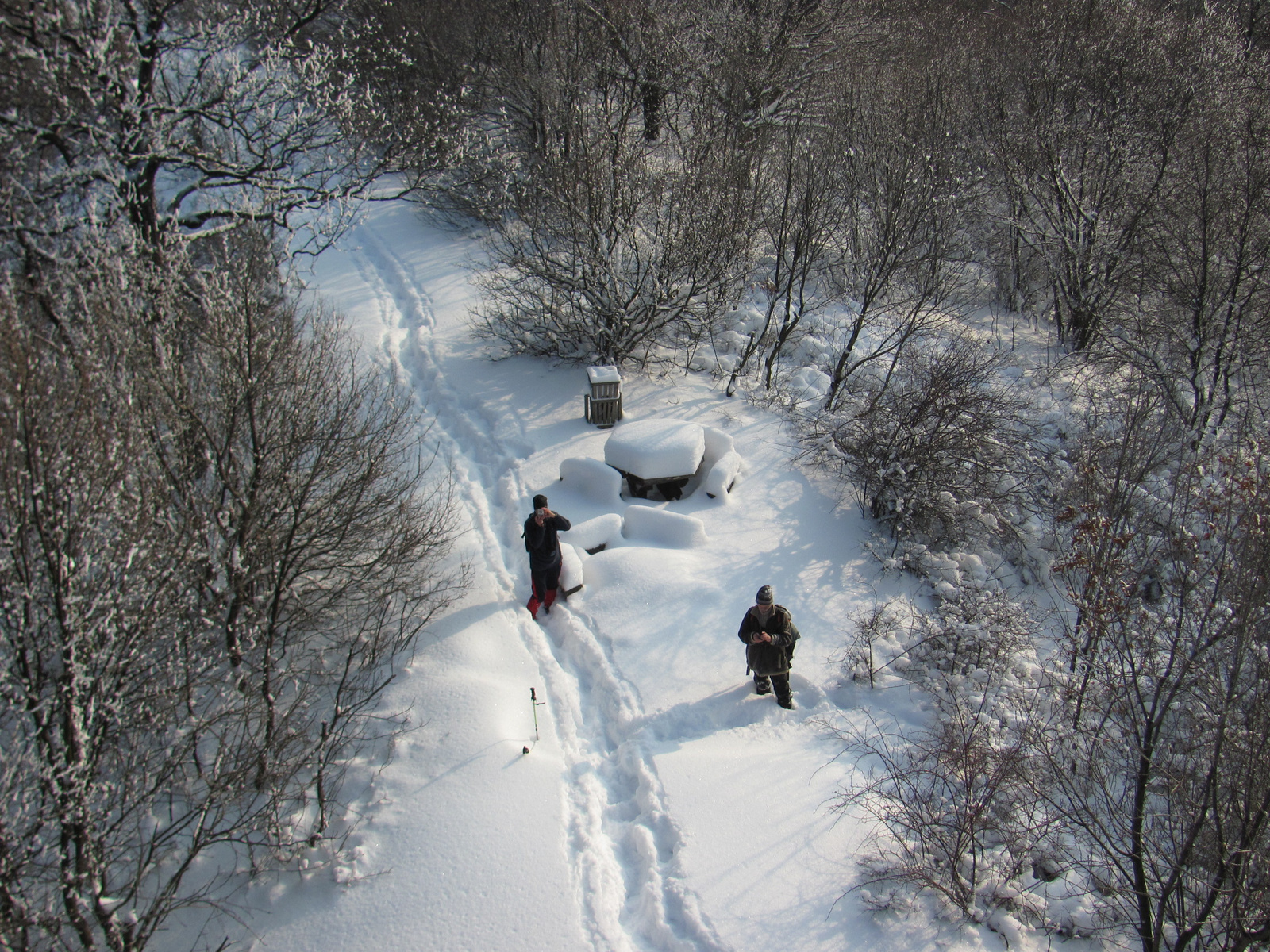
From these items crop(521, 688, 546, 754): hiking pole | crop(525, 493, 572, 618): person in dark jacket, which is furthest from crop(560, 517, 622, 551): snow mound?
crop(521, 688, 546, 754): hiking pole

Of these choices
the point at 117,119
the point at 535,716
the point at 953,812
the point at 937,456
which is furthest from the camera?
the point at 937,456

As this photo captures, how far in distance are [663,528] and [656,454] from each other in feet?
3.88

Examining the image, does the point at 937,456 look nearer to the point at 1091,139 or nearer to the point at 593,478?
the point at 593,478

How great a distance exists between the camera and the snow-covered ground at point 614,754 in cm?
555

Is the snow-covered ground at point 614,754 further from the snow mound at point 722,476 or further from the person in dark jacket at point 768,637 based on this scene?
the person in dark jacket at point 768,637

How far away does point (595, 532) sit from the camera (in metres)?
9.80

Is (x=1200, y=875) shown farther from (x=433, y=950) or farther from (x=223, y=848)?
(x=223, y=848)

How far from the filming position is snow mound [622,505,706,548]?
33.0 feet

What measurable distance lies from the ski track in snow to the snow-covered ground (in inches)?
0.8

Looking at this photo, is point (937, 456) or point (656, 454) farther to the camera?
point (937, 456)

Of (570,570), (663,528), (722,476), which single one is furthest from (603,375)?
(570,570)

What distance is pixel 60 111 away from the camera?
8266 millimetres

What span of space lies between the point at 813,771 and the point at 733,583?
9.70 ft

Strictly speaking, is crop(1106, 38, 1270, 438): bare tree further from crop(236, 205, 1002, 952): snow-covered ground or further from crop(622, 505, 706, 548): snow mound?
crop(622, 505, 706, 548): snow mound
